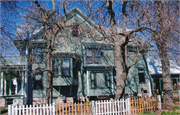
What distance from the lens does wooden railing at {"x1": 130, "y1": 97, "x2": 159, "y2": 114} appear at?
10.1 m

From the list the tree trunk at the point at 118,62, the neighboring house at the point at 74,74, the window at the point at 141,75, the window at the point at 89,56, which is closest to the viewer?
the tree trunk at the point at 118,62

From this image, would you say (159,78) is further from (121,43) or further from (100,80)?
(121,43)

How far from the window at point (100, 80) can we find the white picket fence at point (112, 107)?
844cm

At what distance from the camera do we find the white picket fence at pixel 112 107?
936 cm

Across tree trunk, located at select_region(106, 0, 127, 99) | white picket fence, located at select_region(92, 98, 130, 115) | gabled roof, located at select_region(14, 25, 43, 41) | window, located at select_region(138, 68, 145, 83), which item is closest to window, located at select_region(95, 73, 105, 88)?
window, located at select_region(138, 68, 145, 83)

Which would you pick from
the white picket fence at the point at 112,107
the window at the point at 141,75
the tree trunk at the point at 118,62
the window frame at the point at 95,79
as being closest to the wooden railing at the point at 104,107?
the white picket fence at the point at 112,107

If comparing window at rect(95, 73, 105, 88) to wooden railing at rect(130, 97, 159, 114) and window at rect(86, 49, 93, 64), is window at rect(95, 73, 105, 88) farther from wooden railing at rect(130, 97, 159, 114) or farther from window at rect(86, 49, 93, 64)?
wooden railing at rect(130, 97, 159, 114)

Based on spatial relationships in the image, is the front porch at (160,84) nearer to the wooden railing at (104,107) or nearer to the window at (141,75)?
the window at (141,75)

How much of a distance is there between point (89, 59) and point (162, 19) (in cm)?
940

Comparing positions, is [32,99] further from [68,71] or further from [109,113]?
[109,113]

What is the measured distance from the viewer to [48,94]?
11312mm

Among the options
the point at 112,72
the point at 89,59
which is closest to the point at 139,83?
the point at 112,72

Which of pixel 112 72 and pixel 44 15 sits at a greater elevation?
pixel 44 15

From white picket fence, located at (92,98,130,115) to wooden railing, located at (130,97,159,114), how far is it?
1.30ft
